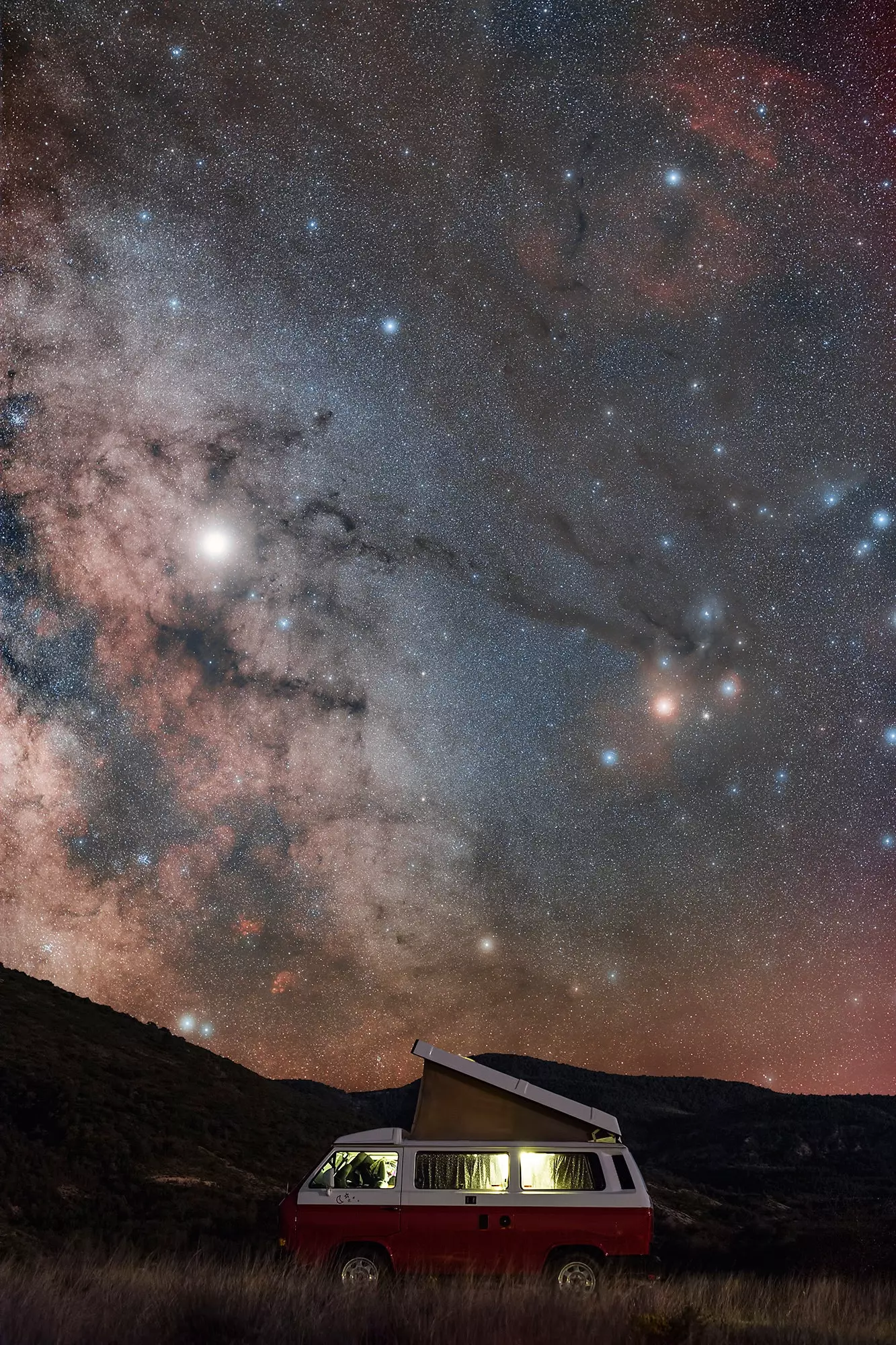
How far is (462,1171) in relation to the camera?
11781 millimetres

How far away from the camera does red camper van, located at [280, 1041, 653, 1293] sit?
1127 centimetres

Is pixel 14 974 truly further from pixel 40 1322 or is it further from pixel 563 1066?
pixel 40 1322

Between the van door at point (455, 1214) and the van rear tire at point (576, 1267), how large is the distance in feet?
1.84

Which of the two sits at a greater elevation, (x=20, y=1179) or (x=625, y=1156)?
(x=625, y=1156)

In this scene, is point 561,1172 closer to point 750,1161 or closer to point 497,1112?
point 497,1112

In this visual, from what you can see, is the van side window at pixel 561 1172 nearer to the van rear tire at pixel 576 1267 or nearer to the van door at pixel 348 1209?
the van rear tire at pixel 576 1267

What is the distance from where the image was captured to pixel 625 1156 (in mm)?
11922

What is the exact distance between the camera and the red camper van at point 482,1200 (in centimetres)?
1127

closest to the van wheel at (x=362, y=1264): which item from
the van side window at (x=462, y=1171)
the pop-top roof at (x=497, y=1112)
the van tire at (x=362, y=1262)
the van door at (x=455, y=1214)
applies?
the van tire at (x=362, y=1262)

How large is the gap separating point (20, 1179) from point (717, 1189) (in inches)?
1421

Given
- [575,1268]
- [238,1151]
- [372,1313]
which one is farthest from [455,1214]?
[238,1151]

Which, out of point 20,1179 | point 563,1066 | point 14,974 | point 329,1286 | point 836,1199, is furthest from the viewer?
point 563,1066

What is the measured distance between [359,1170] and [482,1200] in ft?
4.80

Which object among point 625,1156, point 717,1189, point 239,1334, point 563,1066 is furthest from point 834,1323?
point 563,1066
